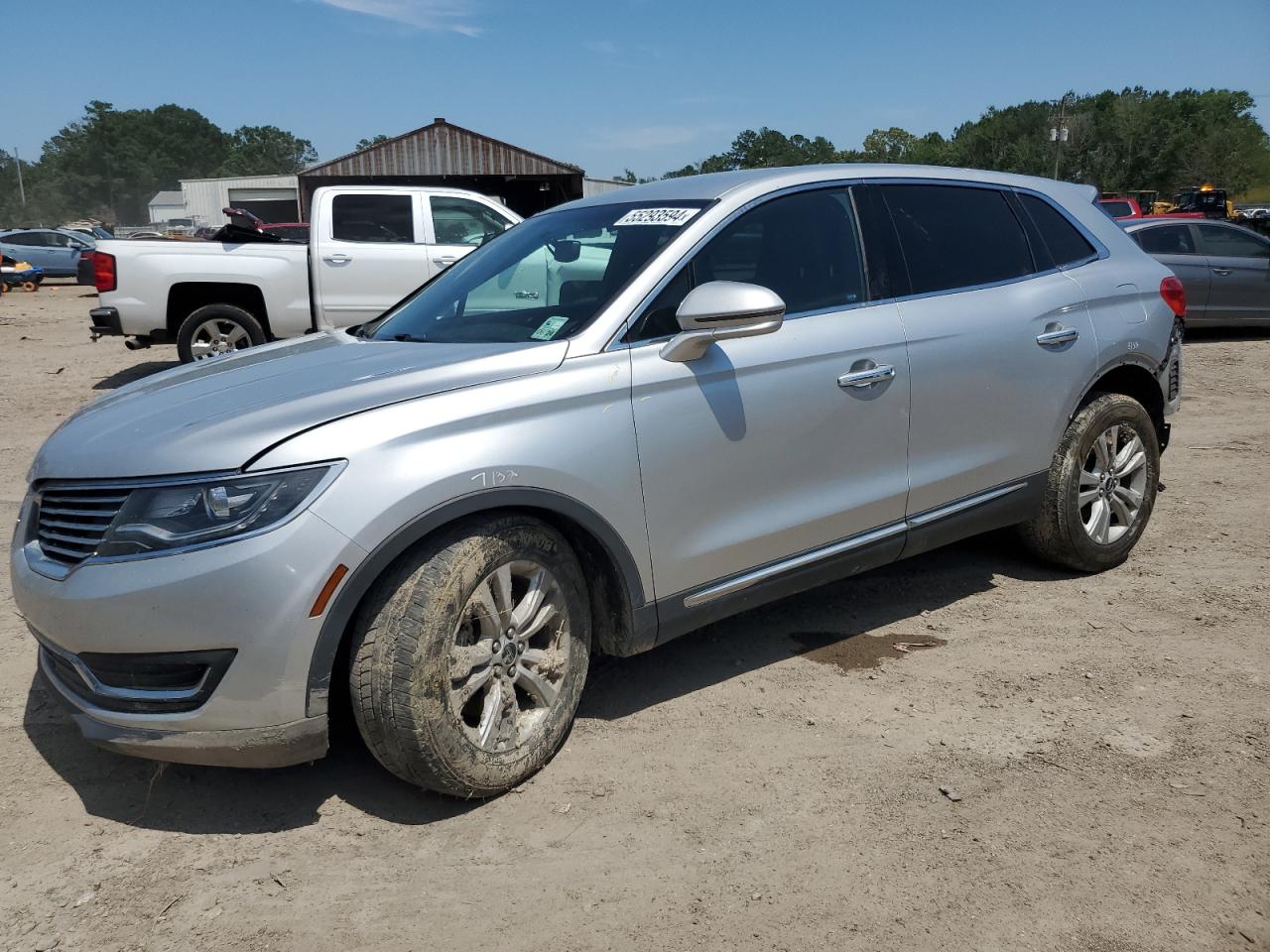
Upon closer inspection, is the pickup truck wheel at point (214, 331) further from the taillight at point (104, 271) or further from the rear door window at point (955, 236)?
the rear door window at point (955, 236)

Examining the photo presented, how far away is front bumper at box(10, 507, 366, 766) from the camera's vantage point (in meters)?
2.59

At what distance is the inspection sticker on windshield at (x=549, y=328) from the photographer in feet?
10.9

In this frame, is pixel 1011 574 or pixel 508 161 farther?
pixel 508 161

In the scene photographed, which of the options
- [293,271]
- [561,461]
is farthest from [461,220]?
[561,461]

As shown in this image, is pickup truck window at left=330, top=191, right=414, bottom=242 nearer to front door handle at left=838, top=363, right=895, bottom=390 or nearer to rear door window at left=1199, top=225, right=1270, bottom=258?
front door handle at left=838, top=363, right=895, bottom=390

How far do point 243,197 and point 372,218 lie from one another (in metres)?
56.7

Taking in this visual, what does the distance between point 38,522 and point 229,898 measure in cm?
123

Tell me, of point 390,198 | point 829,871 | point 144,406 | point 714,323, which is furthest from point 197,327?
point 829,871

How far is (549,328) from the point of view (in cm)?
338

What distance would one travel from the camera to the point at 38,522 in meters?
3.03

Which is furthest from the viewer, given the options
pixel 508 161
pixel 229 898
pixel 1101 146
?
pixel 1101 146

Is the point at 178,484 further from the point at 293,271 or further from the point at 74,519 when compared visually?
the point at 293,271

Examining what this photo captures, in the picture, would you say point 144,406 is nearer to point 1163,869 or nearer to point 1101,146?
point 1163,869

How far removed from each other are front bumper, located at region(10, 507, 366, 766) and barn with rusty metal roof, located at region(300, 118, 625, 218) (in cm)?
3765
